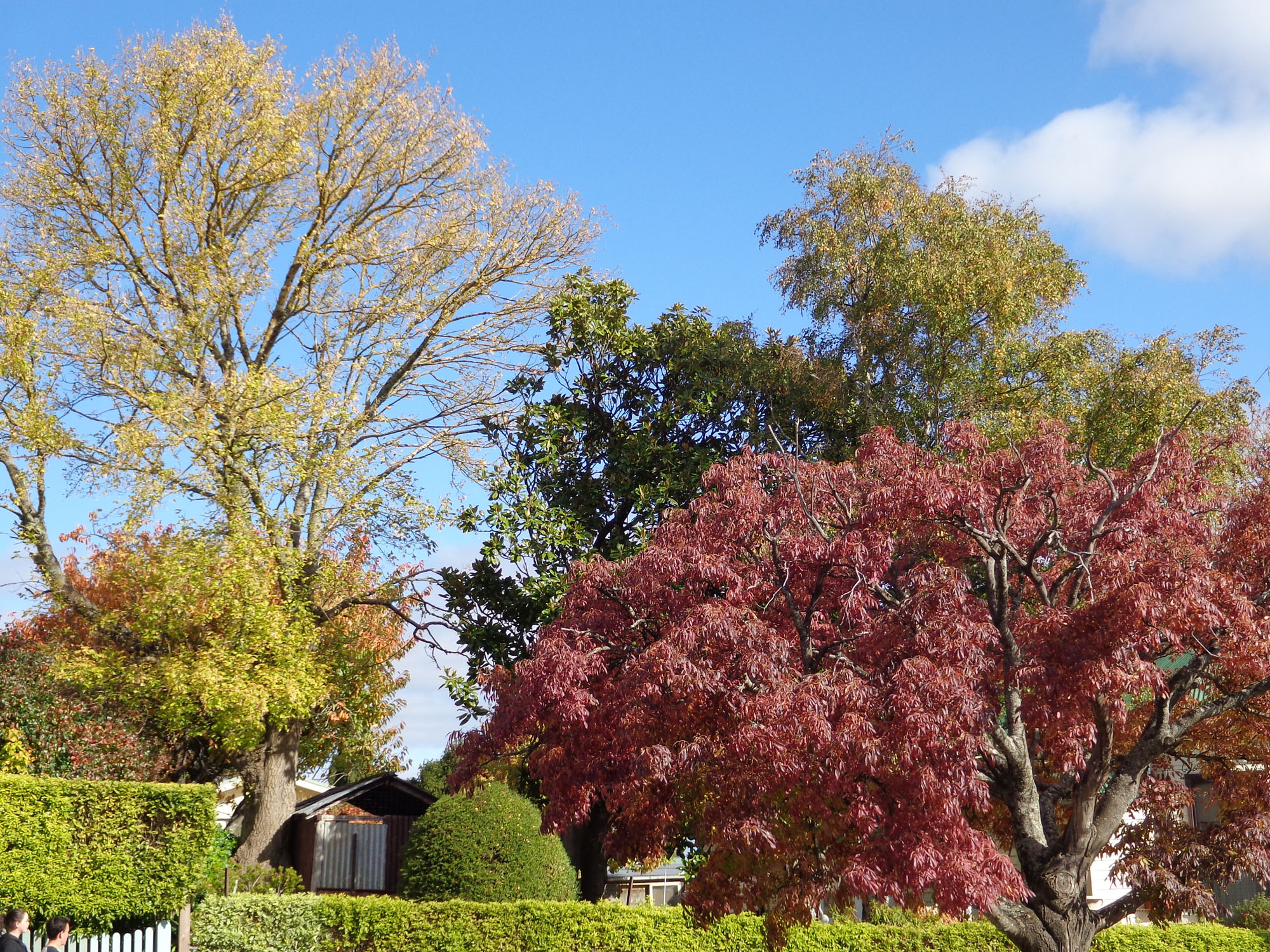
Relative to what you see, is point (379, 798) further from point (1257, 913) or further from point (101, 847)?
point (1257, 913)

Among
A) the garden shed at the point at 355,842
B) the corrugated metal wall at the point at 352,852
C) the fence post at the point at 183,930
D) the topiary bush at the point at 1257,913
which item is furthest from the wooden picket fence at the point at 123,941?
the topiary bush at the point at 1257,913

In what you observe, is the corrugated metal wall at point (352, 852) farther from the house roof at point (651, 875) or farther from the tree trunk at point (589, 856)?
the tree trunk at point (589, 856)

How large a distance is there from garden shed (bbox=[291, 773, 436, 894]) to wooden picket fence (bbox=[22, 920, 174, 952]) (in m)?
10.2

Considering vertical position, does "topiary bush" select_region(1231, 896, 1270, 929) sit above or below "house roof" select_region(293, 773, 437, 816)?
below

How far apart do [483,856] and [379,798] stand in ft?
34.0

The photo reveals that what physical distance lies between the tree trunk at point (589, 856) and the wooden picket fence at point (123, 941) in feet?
24.1

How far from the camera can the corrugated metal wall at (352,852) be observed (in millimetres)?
27562

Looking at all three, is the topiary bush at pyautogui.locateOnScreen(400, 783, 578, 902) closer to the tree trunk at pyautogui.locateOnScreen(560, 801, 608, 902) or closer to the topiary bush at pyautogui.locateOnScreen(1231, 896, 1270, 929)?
the tree trunk at pyautogui.locateOnScreen(560, 801, 608, 902)

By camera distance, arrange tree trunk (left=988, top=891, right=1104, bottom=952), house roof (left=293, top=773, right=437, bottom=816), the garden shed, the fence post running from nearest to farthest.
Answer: tree trunk (left=988, top=891, right=1104, bottom=952), the fence post, house roof (left=293, top=773, right=437, bottom=816), the garden shed

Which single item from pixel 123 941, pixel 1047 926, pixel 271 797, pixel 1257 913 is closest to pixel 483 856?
pixel 123 941

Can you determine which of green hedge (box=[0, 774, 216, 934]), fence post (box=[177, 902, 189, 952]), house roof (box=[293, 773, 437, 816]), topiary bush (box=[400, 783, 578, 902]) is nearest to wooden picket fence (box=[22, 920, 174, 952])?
fence post (box=[177, 902, 189, 952])

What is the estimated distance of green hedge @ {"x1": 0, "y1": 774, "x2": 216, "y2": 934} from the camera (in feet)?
53.3

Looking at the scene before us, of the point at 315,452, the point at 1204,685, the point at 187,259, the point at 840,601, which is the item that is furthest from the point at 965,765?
the point at 187,259

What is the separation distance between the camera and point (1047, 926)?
1200 centimetres
